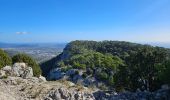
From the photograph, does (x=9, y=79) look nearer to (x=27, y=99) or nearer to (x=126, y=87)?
(x=27, y=99)

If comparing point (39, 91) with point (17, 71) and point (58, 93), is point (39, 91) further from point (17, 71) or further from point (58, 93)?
point (17, 71)

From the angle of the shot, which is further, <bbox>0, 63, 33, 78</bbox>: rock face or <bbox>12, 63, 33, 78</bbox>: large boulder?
<bbox>12, 63, 33, 78</bbox>: large boulder

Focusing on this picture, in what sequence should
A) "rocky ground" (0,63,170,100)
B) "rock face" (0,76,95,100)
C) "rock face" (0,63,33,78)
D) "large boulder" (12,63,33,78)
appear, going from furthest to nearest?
"large boulder" (12,63,33,78), "rock face" (0,63,33,78), "rocky ground" (0,63,170,100), "rock face" (0,76,95,100)

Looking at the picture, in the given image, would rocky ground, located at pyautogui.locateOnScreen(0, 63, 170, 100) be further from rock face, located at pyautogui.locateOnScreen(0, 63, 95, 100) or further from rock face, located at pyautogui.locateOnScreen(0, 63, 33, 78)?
rock face, located at pyautogui.locateOnScreen(0, 63, 33, 78)

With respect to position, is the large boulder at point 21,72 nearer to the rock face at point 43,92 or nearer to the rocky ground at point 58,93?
the rocky ground at point 58,93

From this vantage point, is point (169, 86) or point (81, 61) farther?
point (81, 61)

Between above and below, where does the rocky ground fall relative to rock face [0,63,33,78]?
below

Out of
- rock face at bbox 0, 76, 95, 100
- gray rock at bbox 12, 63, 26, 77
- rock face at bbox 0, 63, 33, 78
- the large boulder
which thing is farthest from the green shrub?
rock face at bbox 0, 76, 95, 100

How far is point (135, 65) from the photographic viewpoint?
66062mm

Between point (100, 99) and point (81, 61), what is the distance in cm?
12843

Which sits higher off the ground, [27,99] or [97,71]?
[27,99]

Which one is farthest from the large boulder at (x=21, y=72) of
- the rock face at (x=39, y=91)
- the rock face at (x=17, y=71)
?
the rock face at (x=39, y=91)

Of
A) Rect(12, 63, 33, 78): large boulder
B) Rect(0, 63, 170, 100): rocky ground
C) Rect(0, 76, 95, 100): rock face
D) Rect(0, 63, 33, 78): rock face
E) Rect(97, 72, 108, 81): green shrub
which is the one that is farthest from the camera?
Rect(97, 72, 108, 81): green shrub

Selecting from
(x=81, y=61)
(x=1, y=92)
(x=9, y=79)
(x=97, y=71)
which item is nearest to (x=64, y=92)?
(x=1, y=92)
